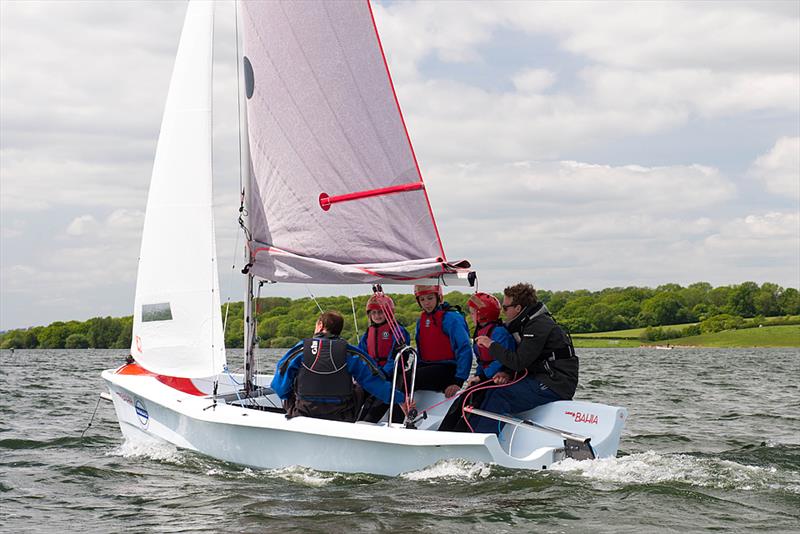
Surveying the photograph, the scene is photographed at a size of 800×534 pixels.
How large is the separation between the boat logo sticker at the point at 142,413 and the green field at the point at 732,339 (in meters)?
67.7

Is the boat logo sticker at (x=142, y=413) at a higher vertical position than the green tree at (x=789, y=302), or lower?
lower

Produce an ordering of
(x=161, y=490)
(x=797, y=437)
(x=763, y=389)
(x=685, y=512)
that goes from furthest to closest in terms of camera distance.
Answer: (x=763, y=389)
(x=797, y=437)
(x=161, y=490)
(x=685, y=512)

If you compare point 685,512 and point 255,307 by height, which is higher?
point 255,307

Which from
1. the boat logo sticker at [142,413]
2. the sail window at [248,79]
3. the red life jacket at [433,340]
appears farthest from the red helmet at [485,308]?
the boat logo sticker at [142,413]

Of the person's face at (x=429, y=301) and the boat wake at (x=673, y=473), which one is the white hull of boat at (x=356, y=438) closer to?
the boat wake at (x=673, y=473)

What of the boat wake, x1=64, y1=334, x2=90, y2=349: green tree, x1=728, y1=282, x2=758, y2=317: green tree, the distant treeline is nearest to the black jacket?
the boat wake

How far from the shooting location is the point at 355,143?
26.2ft

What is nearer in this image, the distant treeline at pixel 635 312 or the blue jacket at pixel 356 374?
the blue jacket at pixel 356 374

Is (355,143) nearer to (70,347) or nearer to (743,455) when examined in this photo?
(743,455)

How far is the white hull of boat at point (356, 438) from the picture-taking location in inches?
261

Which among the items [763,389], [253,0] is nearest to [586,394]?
[763,389]

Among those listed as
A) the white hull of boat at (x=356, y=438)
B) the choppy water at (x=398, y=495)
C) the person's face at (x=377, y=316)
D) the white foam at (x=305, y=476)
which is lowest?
the choppy water at (x=398, y=495)

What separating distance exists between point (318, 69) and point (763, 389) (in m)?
16.8

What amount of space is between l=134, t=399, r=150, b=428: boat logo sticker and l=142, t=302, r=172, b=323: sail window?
2.70 ft
